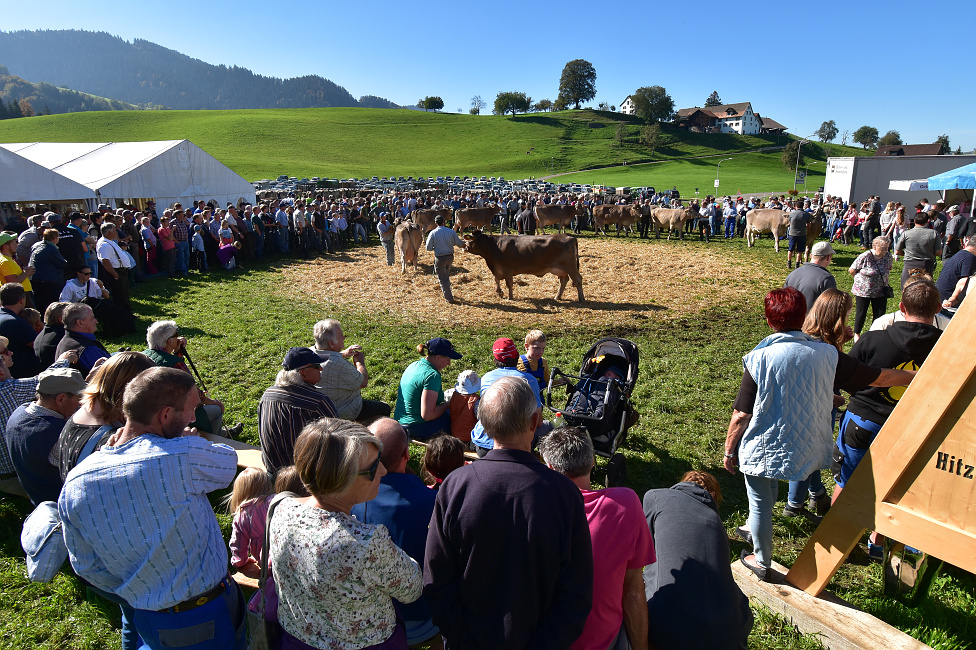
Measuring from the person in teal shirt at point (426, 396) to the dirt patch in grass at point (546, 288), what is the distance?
519 centimetres

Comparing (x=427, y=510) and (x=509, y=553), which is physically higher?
(x=509, y=553)

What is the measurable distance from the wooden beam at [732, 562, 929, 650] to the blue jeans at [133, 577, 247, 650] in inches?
119

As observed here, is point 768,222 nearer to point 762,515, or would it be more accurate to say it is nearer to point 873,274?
point 873,274

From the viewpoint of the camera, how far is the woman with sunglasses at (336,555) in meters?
1.88

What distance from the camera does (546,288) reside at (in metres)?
12.8

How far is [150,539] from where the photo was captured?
2.14 meters

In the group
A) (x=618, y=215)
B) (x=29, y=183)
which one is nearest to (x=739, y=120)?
(x=618, y=215)

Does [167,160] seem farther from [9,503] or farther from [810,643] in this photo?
[810,643]

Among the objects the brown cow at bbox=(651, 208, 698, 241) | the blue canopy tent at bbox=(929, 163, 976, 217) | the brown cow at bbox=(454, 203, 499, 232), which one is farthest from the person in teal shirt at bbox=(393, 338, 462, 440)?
the brown cow at bbox=(454, 203, 499, 232)

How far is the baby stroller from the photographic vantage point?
461 cm

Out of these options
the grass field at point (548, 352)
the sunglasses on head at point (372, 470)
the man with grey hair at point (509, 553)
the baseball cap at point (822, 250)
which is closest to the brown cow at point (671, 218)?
the grass field at point (548, 352)

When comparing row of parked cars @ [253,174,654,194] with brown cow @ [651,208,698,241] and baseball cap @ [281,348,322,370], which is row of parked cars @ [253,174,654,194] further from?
baseball cap @ [281,348,322,370]

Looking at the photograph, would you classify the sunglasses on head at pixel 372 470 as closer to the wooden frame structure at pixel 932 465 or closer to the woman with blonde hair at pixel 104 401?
the woman with blonde hair at pixel 104 401

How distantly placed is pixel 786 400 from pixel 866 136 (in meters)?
131
